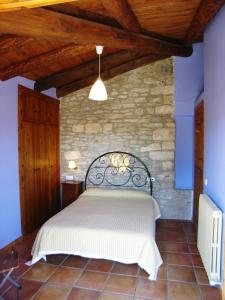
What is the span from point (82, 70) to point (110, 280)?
3.27 meters

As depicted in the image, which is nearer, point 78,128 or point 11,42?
point 11,42

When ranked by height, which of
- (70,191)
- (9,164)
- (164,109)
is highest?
(164,109)

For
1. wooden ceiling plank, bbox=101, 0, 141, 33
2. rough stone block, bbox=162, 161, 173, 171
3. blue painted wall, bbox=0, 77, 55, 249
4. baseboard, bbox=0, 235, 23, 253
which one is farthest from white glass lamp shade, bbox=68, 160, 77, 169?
wooden ceiling plank, bbox=101, 0, 141, 33

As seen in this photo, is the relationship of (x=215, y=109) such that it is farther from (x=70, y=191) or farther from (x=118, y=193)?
(x=70, y=191)

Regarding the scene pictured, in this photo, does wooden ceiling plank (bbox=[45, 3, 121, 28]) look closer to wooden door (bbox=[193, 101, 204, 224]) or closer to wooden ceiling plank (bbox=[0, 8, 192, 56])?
wooden ceiling plank (bbox=[0, 8, 192, 56])

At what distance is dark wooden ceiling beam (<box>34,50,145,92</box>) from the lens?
414 cm

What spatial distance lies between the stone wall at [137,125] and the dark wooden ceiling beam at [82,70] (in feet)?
2.20

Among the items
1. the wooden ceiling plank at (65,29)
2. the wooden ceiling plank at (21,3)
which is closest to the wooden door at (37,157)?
the wooden ceiling plank at (65,29)

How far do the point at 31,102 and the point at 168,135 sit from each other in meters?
2.59

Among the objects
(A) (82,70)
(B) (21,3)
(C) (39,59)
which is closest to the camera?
(B) (21,3)

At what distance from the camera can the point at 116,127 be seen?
493 centimetres

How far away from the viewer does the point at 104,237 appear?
2.87 meters

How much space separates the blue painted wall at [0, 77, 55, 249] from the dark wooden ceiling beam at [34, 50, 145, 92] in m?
0.52

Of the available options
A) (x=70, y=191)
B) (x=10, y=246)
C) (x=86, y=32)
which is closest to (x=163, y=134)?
(x=70, y=191)
